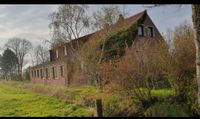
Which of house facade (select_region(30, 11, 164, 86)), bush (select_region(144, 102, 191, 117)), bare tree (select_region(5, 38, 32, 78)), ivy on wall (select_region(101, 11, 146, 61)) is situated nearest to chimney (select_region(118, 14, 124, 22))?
house facade (select_region(30, 11, 164, 86))

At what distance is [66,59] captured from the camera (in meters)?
28.8

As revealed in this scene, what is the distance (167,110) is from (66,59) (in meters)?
19.6

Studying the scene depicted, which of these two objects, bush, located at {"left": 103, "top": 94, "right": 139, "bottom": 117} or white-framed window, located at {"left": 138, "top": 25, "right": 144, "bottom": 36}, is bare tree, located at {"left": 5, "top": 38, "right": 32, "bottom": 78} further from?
bush, located at {"left": 103, "top": 94, "right": 139, "bottom": 117}

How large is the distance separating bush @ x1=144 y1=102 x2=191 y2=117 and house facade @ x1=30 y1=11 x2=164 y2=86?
9.31 metres

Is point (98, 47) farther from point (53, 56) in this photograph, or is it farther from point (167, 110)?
point (53, 56)

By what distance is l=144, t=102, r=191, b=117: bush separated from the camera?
32.1 ft

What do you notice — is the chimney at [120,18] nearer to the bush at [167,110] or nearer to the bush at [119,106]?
the bush at [119,106]

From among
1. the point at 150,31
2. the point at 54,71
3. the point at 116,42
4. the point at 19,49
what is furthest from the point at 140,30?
the point at 19,49

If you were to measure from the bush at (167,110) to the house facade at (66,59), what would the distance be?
931 centimetres

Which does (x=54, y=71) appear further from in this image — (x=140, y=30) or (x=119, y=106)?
(x=119, y=106)

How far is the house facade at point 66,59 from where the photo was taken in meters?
24.7

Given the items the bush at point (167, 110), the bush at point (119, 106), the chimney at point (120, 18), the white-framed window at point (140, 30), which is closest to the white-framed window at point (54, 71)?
the white-framed window at point (140, 30)
